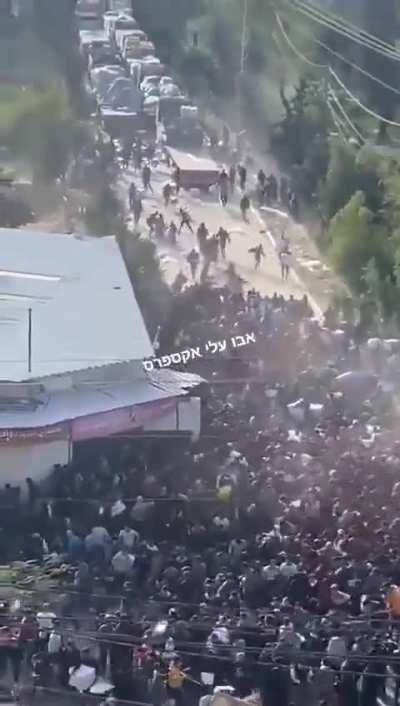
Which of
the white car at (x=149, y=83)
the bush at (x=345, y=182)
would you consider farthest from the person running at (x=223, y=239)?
the white car at (x=149, y=83)

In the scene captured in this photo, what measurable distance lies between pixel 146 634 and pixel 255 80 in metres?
10.3

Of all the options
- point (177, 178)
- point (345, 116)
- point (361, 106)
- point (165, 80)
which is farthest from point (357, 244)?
point (165, 80)

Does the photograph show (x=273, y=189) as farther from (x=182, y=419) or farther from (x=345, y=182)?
(x=182, y=419)

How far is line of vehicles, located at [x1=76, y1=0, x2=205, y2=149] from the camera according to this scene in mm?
14281

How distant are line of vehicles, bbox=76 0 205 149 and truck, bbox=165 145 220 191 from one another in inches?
27.5

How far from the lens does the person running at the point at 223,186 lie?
1223cm

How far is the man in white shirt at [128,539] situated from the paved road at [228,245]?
3.72 metres

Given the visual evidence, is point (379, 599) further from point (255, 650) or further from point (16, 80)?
point (16, 80)

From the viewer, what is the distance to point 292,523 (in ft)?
19.9

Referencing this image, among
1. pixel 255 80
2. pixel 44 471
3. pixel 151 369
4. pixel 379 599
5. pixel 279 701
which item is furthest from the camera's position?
pixel 255 80

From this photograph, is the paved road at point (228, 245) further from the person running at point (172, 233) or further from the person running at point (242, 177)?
the person running at point (242, 177)

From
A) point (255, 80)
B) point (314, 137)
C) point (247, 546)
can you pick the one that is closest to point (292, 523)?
point (247, 546)

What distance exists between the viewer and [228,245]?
1102 cm

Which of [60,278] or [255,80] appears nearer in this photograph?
[60,278]
